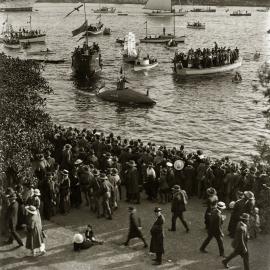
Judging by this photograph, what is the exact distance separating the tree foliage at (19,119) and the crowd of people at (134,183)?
864 mm

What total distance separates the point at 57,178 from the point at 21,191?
1400 millimetres

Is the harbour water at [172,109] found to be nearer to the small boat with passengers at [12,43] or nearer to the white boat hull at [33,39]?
the small boat with passengers at [12,43]

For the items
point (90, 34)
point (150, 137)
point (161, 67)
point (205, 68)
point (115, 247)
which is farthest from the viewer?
point (90, 34)

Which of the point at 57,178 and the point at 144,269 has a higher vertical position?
the point at 57,178

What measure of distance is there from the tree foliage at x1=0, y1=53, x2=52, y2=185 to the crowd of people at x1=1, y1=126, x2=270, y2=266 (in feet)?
2.83

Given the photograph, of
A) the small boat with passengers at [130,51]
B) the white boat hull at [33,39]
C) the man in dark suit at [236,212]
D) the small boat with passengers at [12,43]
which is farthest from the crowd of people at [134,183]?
the white boat hull at [33,39]

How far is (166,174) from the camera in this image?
19.5 m

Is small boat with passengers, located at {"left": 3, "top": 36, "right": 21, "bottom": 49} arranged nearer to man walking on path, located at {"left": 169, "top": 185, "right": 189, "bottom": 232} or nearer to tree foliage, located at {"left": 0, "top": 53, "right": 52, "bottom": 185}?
tree foliage, located at {"left": 0, "top": 53, "right": 52, "bottom": 185}

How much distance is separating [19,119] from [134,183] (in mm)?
4609

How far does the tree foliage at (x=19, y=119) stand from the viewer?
1709 cm

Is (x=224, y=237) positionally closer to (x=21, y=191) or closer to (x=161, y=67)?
(x=21, y=191)

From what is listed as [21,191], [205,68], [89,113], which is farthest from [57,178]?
[205,68]

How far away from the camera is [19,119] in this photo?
18.6 meters

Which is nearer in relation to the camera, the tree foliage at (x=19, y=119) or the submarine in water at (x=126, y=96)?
the tree foliage at (x=19, y=119)
